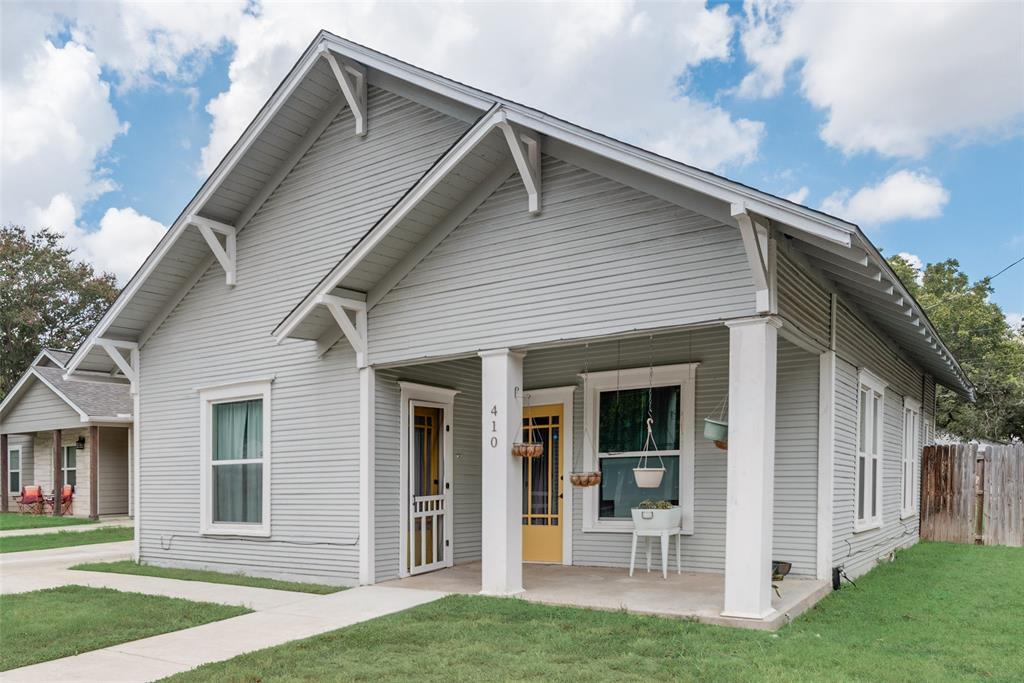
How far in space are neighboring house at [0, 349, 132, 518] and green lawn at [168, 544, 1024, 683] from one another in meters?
15.2

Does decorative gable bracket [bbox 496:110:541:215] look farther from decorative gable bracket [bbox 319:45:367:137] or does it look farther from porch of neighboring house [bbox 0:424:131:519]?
porch of neighboring house [bbox 0:424:131:519]

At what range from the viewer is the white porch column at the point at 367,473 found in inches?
328

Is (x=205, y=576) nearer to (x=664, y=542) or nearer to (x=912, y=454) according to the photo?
(x=664, y=542)

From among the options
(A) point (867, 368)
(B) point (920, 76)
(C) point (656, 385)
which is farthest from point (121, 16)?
(B) point (920, 76)

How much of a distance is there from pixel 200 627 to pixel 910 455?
11.6m

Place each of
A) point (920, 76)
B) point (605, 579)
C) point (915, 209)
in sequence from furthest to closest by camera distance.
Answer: point (915, 209) < point (920, 76) < point (605, 579)

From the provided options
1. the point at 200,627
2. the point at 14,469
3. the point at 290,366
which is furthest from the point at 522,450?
the point at 14,469

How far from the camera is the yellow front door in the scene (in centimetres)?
950

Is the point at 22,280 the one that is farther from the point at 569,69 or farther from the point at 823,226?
the point at 823,226

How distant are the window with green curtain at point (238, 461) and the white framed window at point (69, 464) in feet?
41.5

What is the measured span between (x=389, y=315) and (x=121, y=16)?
8103mm

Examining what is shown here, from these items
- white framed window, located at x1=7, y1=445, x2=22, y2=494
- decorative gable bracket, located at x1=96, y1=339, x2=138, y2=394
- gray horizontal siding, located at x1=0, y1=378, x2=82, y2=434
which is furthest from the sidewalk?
white framed window, located at x1=7, y1=445, x2=22, y2=494

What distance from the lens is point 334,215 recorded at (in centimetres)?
925

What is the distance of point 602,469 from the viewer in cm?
923
